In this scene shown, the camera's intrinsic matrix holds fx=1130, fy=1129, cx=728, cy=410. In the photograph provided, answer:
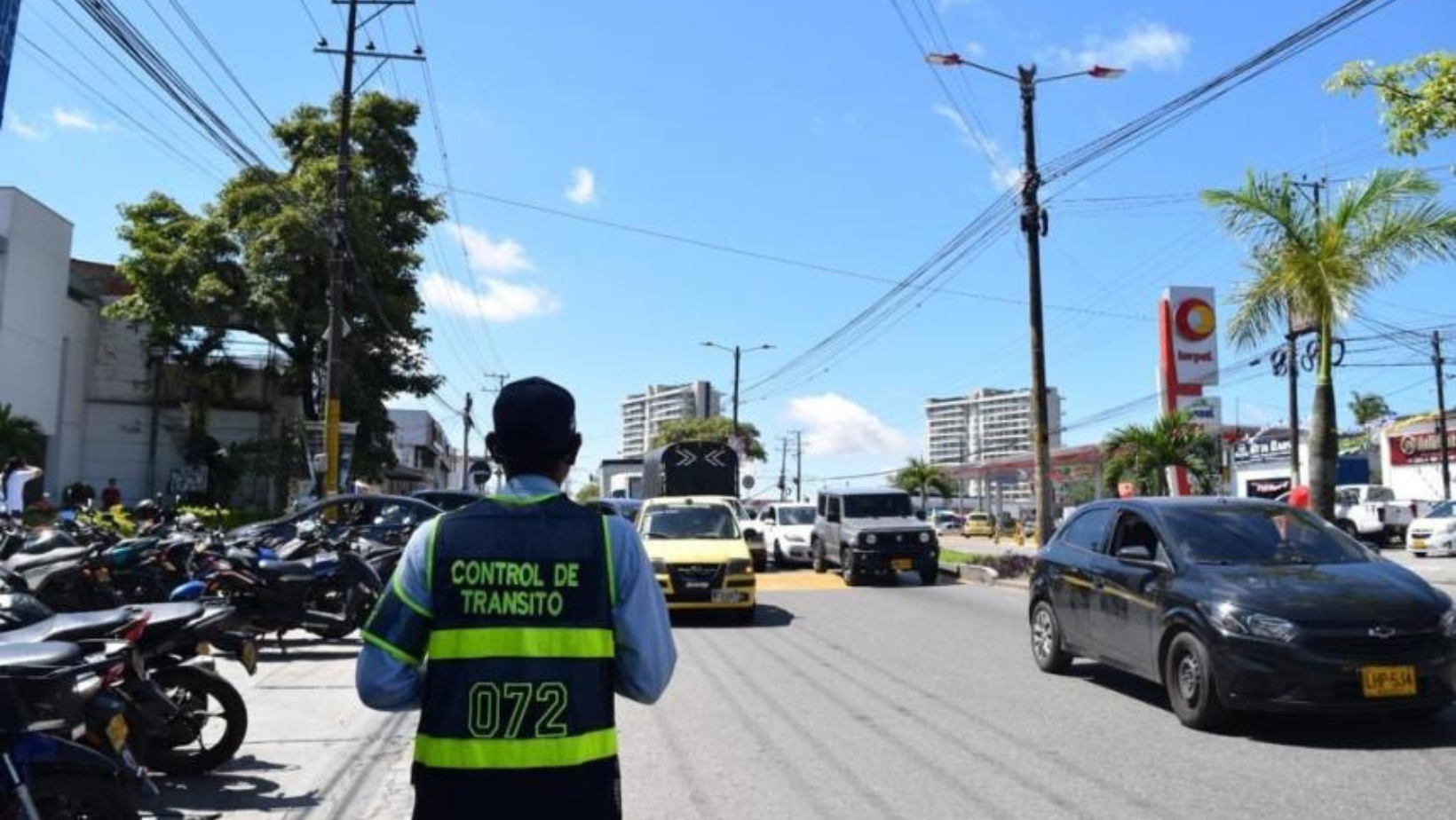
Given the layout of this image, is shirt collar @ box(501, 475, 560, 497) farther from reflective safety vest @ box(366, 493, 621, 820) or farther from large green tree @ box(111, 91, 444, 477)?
large green tree @ box(111, 91, 444, 477)

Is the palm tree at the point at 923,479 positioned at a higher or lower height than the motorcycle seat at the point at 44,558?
higher

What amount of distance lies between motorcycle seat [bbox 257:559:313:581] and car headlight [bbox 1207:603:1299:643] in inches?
299

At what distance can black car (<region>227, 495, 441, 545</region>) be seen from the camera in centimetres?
1399

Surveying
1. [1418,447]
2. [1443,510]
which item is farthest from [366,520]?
[1418,447]

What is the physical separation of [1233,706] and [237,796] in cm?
592

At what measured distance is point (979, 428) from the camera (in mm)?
157625

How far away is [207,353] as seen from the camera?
36.9 meters

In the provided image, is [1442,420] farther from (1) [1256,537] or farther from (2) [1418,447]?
(1) [1256,537]

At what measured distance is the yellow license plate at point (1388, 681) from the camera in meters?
6.85

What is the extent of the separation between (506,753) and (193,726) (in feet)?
14.9

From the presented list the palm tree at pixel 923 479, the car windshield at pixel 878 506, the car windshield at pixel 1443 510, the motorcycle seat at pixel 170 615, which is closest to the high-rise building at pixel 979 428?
the palm tree at pixel 923 479

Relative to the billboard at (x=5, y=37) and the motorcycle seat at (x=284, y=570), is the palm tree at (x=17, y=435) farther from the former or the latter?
the billboard at (x=5, y=37)

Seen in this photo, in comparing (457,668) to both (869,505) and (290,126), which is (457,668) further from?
(290,126)

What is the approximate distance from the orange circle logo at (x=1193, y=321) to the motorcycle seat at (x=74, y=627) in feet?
103
